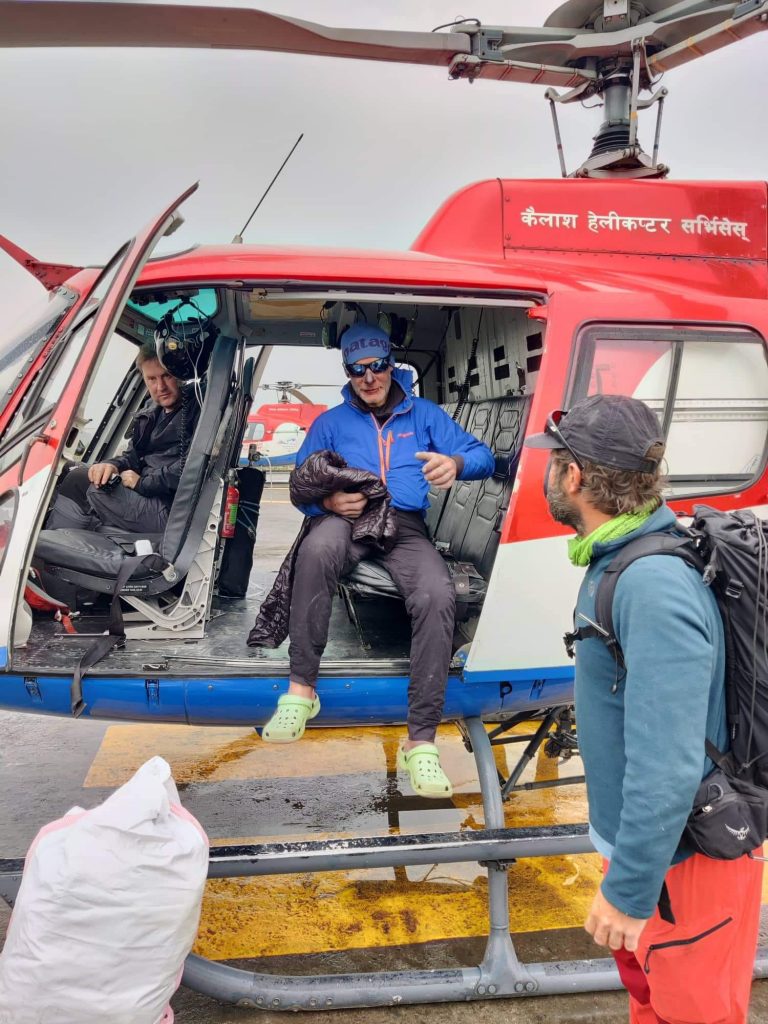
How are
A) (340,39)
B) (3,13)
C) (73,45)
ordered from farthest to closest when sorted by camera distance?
(340,39) < (73,45) < (3,13)

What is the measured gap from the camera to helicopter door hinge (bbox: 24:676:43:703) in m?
2.53

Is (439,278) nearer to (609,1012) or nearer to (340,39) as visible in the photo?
(340,39)

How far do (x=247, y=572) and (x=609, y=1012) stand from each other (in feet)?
8.09

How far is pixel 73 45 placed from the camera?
264 centimetres

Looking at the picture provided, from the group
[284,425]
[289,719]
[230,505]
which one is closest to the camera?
[289,719]

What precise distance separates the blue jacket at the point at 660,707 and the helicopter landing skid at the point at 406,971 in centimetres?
123

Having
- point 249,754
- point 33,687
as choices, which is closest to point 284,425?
point 249,754

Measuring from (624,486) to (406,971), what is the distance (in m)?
1.93

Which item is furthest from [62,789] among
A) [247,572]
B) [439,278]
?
[439,278]

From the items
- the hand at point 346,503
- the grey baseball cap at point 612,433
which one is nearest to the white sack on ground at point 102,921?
the hand at point 346,503

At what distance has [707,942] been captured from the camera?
147cm

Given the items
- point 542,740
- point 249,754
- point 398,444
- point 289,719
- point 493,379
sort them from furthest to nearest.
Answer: point 249,754 < point 493,379 < point 542,740 < point 398,444 < point 289,719

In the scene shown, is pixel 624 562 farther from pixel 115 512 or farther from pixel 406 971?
pixel 115 512

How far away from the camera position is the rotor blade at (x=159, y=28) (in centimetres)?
242
